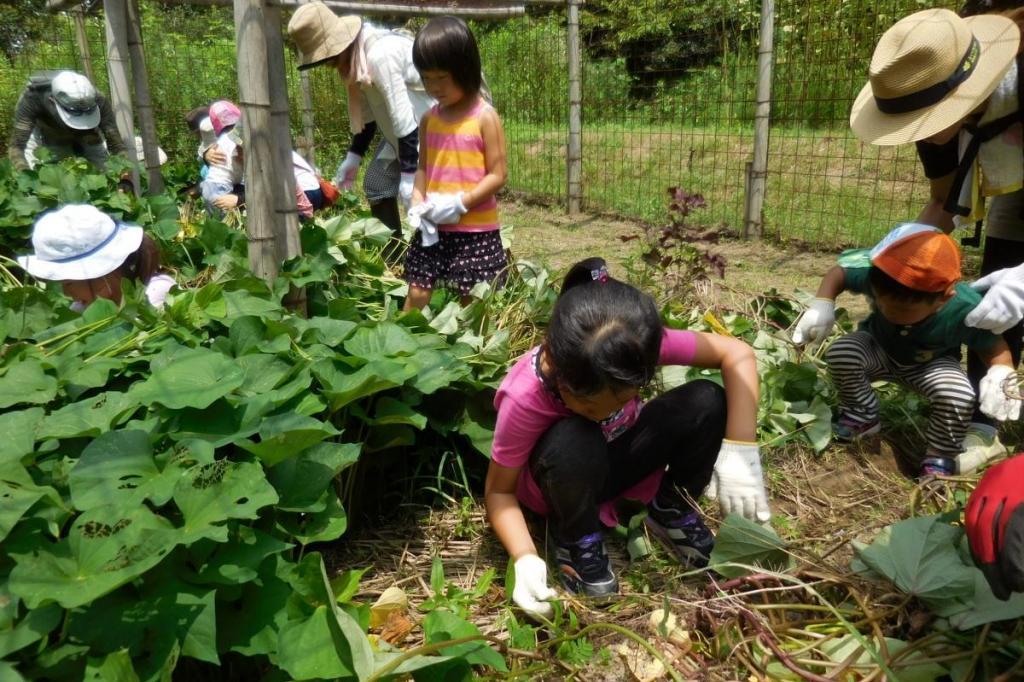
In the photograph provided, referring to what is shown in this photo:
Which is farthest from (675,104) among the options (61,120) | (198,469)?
(198,469)

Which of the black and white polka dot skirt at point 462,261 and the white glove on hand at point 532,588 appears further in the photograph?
the black and white polka dot skirt at point 462,261

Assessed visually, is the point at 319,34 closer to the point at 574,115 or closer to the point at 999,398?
the point at 999,398

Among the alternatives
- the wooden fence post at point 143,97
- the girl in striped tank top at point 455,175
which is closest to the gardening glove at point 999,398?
the girl in striped tank top at point 455,175

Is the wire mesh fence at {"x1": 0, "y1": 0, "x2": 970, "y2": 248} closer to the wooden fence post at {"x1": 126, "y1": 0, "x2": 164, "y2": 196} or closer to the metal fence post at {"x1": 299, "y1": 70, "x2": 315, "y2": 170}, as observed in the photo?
the metal fence post at {"x1": 299, "y1": 70, "x2": 315, "y2": 170}

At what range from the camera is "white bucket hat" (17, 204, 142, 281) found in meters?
2.24

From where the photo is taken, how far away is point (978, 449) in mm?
2211

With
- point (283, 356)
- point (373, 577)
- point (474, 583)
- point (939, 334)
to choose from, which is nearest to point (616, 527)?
point (474, 583)

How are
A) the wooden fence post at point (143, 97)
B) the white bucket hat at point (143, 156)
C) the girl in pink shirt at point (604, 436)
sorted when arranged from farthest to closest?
the white bucket hat at point (143, 156) < the wooden fence post at point (143, 97) < the girl in pink shirt at point (604, 436)

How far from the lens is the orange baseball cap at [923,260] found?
2018 millimetres

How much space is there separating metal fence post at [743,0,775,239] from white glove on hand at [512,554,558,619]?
4.26 m

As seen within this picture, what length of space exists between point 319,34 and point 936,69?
2.20 meters

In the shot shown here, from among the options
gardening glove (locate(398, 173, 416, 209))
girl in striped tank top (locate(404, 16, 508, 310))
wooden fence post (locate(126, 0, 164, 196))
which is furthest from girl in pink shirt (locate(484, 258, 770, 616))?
wooden fence post (locate(126, 0, 164, 196))

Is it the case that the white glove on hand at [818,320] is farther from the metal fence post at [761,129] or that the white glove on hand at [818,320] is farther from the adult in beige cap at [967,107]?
the metal fence post at [761,129]

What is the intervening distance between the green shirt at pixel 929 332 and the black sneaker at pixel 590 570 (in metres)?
1.14
